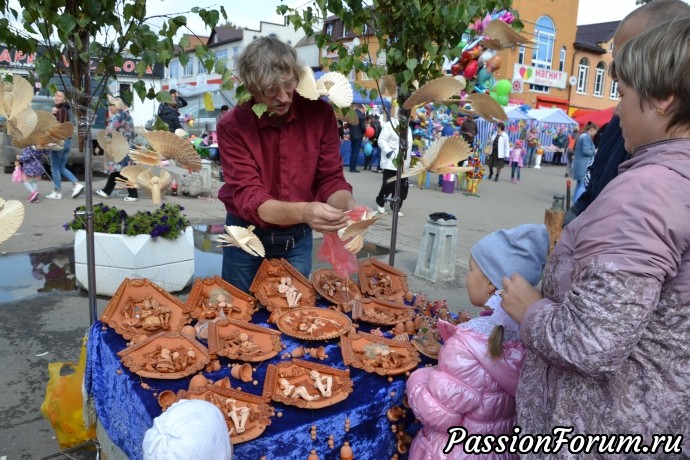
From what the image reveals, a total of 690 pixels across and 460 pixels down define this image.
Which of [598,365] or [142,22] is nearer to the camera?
[598,365]

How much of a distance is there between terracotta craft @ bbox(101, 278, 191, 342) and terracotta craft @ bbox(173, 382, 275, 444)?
1.37 ft

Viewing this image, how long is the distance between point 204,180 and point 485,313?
7.38m

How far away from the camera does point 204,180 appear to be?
848 centimetres

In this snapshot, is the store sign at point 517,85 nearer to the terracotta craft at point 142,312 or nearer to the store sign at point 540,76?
the store sign at point 540,76

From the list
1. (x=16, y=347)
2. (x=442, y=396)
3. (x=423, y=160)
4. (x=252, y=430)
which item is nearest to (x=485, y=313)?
(x=442, y=396)

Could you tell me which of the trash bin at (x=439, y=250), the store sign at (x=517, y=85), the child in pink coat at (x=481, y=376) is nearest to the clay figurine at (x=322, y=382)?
the child in pink coat at (x=481, y=376)

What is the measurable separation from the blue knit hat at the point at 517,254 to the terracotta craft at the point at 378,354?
400mm

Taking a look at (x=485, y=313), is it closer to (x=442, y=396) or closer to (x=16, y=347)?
(x=442, y=396)

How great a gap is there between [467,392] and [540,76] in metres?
24.0

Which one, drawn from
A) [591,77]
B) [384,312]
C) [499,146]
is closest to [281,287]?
[384,312]

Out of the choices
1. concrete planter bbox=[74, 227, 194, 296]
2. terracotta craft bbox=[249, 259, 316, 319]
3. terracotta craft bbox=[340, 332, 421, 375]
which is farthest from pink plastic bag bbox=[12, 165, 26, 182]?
terracotta craft bbox=[340, 332, 421, 375]

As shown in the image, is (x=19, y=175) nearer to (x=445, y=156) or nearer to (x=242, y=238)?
(x=242, y=238)

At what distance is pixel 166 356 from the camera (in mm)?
1550

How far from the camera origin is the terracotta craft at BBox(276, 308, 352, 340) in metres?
1.79
